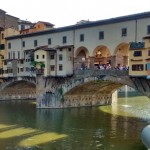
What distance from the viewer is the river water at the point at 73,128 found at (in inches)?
1375

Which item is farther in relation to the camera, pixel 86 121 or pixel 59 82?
pixel 59 82

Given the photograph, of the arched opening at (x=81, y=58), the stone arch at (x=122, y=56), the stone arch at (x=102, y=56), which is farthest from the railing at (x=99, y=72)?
the stone arch at (x=102, y=56)

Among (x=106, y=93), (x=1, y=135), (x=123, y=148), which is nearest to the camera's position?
(x=123, y=148)

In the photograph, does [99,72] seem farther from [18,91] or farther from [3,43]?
[18,91]

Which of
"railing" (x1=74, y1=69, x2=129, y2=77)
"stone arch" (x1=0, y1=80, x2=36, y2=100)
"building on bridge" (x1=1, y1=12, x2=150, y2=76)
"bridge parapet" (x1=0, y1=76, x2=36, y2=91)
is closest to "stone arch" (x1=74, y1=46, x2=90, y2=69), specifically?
"building on bridge" (x1=1, y1=12, x2=150, y2=76)

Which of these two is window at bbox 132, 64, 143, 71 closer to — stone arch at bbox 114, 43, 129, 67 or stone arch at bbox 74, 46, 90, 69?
stone arch at bbox 114, 43, 129, 67

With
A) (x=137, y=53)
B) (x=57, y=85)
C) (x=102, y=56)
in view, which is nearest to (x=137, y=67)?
(x=137, y=53)

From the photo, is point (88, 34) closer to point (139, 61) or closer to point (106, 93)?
point (139, 61)

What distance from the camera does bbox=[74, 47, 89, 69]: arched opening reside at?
58688mm

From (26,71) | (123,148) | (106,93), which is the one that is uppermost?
(26,71)

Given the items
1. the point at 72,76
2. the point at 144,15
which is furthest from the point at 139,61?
the point at 72,76

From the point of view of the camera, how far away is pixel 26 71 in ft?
230

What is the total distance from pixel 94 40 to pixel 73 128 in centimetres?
1642

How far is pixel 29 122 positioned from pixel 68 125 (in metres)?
6.04
